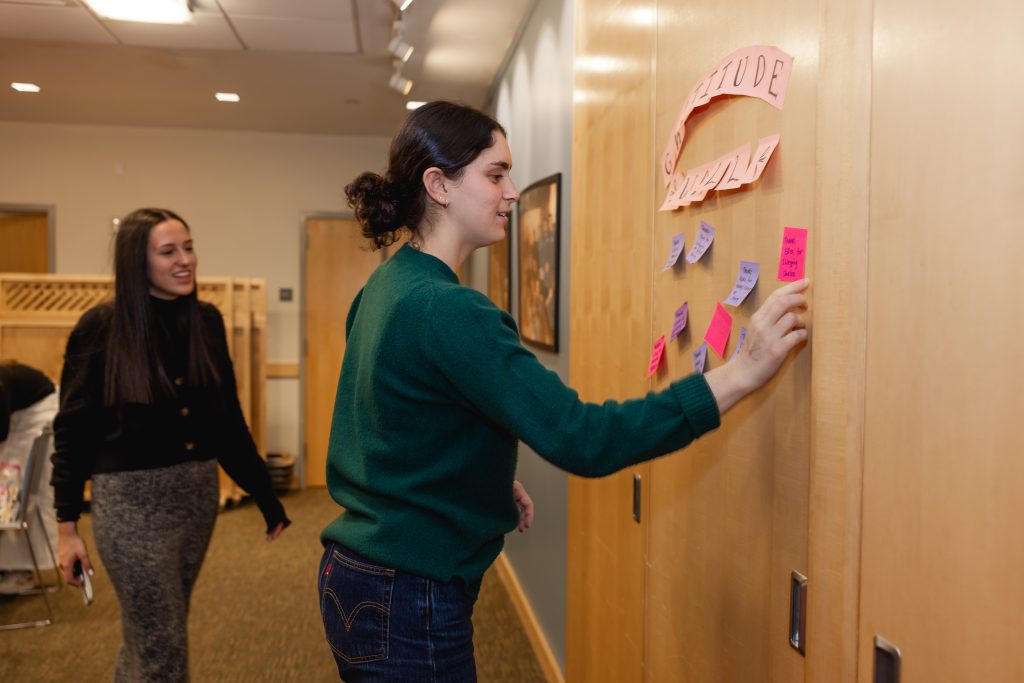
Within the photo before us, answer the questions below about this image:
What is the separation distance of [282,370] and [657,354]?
5845 mm

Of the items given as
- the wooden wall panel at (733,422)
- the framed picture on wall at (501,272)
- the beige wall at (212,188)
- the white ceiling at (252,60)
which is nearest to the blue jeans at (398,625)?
the wooden wall panel at (733,422)

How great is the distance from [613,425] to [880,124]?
0.48 metres

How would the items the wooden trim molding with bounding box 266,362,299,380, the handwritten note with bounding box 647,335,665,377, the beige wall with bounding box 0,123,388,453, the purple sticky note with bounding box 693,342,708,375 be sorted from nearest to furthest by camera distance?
the purple sticky note with bounding box 693,342,708,375
the handwritten note with bounding box 647,335,665,377
the beige wall with bounding box 0,123,388,453
the wooden trim molding with bounding box 266,362,299,380

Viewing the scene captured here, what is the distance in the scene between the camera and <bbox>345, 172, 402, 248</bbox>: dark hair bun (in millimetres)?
1428

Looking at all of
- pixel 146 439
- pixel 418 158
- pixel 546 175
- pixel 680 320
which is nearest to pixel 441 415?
pixel 418 158

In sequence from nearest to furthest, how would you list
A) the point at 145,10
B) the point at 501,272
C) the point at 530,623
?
1. the point at 530,623
2. the point at 145,10
3. the point at 501,272

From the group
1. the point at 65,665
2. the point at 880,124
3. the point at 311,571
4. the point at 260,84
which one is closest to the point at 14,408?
the point at 65,665

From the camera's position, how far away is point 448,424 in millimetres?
1249

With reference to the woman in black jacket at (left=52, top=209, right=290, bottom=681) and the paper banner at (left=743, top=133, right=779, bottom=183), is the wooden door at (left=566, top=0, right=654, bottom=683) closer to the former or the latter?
the paper banner at (left=743, top=133, right=779, bottom=183)

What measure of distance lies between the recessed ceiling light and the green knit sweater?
310 centimetres

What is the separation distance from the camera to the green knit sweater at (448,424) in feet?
3.60

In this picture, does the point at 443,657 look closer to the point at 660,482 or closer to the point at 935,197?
the point at 660,482

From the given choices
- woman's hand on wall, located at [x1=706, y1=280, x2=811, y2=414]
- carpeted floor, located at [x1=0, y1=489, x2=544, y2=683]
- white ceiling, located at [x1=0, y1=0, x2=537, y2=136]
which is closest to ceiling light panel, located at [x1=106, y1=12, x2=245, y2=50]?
white ceiling, located at [x1=0, y1=0, x2=537, y2=136]

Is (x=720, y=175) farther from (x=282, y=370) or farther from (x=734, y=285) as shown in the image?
(x=282, y=370)
